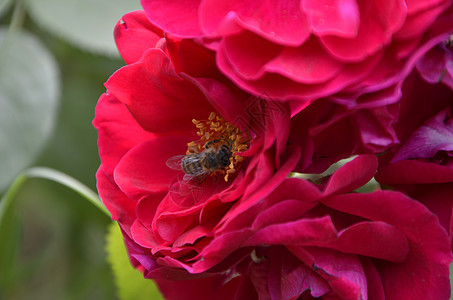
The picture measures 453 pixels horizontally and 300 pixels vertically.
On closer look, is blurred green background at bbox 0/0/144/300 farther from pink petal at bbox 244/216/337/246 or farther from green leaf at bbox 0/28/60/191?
pink petal at bbox 244/216/337/246

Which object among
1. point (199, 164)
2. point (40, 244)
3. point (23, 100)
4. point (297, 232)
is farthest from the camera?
point (40, 244)

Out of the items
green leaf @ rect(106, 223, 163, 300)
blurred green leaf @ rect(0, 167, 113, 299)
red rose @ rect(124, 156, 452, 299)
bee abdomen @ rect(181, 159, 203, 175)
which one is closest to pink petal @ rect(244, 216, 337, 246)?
red rose @ rect(124, 156, 452, 299)

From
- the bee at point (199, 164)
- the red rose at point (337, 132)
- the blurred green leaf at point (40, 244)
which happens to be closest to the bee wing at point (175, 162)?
the bee at point (199, 164)

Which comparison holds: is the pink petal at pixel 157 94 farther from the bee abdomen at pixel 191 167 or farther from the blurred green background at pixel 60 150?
the blurred green background at pixel 60 150

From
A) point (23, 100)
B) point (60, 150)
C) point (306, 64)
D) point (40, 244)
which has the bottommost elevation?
point (40, 244)

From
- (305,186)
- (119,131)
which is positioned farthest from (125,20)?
(305,186)

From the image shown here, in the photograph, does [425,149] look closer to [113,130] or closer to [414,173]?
[414,173]

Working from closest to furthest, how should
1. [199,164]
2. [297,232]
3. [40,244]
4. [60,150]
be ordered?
[297,232], [199,164], [60,150], [40,244]

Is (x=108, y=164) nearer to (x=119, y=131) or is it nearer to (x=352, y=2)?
(x=119, y=131)

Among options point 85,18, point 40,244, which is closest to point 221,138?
point 85,18
